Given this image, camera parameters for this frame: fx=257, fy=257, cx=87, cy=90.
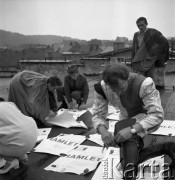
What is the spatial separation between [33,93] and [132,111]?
66.5 inches

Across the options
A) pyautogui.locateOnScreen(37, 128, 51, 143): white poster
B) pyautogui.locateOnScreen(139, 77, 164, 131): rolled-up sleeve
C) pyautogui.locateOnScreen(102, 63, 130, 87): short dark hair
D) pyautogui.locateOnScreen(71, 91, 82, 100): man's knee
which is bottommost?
pyautogui.locateOnScreen(37, 128, 51, 143): white poster

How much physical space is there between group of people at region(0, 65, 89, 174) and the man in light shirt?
1.76 ft

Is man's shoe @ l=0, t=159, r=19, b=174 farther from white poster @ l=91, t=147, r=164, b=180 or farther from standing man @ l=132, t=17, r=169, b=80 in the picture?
standing man @ l=132, t=17, r=169, b=80

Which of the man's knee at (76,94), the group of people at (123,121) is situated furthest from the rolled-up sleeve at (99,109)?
the man's knee at (76,94)

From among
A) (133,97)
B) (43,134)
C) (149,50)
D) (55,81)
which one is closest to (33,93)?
(55,81)

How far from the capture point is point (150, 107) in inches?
66.3

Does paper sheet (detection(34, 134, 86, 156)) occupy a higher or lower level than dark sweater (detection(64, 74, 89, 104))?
lower

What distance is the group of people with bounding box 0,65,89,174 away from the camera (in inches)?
69.6

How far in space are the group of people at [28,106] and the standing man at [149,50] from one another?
1.19 metres

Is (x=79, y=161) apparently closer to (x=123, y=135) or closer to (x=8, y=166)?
(x=8, y=166)

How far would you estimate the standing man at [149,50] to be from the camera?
4.41 m

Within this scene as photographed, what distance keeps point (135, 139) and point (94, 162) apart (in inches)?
23.9

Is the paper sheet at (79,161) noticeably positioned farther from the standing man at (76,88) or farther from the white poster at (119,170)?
the standing man at (76,88)

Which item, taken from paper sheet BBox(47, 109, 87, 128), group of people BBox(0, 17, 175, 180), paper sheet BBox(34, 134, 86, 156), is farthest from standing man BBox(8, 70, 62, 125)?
group of people BBox(0, 17, 175, 180)
